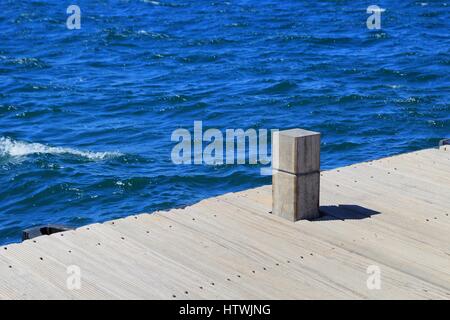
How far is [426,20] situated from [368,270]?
3043 cm

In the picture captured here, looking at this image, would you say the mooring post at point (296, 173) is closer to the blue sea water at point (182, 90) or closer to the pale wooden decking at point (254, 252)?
the pale wooden decking at point (254, 252)

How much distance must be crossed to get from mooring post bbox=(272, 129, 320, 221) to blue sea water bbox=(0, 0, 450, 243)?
750cm

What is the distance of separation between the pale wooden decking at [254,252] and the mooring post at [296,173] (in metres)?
0.22

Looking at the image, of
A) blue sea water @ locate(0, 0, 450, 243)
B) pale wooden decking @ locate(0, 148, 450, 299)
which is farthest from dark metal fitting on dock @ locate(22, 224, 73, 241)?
blue sea water @ locate(0, 0, 450, 243)

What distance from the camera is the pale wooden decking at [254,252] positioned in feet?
36.7

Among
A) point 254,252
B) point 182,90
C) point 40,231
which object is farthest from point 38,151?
point 254,252

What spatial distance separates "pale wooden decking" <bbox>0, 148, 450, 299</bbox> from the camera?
11.2 meters

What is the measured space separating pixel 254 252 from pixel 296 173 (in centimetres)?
140

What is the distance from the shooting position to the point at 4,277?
37.4ft

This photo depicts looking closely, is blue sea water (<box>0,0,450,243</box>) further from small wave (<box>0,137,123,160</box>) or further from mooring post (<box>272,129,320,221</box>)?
mooring post (<box>272,129,320,221</box>)

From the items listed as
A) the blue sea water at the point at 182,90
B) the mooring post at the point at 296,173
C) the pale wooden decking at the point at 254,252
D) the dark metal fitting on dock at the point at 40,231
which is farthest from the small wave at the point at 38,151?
the mooring post at the point at 296,173
